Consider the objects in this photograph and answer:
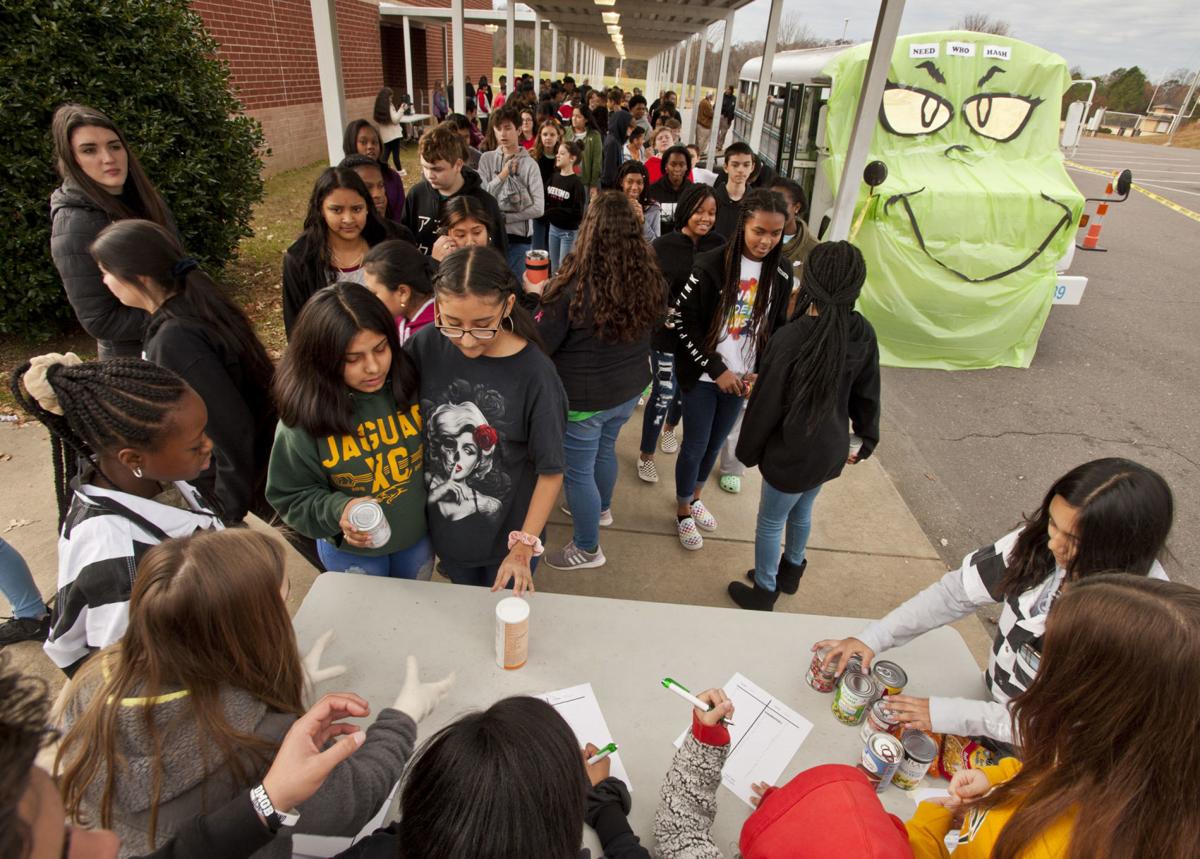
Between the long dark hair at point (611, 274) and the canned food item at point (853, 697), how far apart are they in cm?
155

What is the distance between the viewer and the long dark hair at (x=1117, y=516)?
146cm

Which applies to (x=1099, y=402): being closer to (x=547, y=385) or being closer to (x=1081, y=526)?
(x=1081, y=526)

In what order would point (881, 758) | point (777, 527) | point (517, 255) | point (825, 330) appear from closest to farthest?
point (881, 758) → point (825, 330) → point (777, 527) → point (517, 255)

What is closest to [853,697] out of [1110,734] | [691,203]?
[1110,734]

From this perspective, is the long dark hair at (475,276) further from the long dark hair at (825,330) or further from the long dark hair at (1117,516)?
the long dark hair at (1117,516)

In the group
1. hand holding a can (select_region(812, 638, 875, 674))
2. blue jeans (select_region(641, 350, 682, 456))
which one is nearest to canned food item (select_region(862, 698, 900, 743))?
hand holding a can (select_region(812, 638, 875, 674))

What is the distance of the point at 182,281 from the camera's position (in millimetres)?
2244

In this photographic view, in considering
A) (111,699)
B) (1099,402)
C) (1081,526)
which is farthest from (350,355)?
(1099,402)

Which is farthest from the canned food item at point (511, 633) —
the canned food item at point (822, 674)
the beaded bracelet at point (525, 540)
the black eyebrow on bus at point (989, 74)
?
the black eyebrow on bus at point (989, 74)

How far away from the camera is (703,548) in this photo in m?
3.53

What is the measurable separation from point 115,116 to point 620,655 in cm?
543

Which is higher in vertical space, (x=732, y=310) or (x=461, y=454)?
(x=732, y=310)

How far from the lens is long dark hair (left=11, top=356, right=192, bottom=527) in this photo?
151 cm

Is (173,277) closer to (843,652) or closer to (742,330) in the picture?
(742,330)
